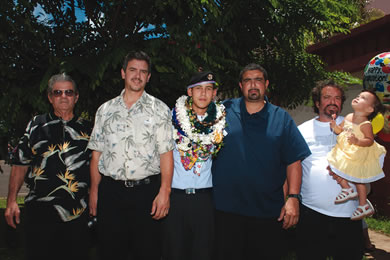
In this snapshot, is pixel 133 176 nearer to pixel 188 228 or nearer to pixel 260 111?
pixel 188 228

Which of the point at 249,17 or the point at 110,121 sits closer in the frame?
the point at 110,121

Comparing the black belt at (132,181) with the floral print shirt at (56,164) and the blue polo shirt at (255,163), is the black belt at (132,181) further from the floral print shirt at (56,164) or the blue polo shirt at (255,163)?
the blue polo shirt at (255,163)

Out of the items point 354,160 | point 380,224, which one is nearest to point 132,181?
point 354,160

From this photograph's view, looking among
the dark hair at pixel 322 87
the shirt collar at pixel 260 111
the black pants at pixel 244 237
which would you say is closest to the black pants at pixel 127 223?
the black pants at pixel 244 237

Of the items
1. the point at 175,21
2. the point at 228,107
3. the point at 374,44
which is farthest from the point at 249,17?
the point at 374,44

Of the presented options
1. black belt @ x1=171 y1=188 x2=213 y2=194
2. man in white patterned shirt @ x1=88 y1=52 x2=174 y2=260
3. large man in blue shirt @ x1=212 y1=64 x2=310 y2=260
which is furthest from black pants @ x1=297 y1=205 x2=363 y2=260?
man in white patterned shirt @ x1=88 y1=52 x2=174 y2=260

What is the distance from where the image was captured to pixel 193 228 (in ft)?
10.9

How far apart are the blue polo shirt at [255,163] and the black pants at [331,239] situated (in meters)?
0.46

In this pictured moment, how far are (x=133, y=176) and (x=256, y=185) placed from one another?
123 centimetres

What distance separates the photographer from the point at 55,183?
10.9 feet

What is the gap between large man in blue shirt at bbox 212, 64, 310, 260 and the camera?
340cm

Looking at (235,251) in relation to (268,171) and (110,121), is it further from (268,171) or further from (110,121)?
(110,121)

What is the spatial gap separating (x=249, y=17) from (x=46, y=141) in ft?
13.4

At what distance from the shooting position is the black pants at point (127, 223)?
3.22 meters
